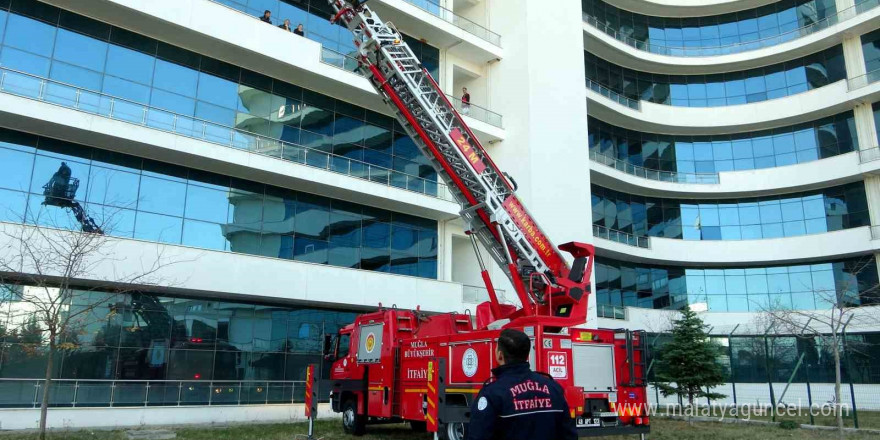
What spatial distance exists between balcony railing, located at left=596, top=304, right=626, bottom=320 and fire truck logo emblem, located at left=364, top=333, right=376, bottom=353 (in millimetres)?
18809

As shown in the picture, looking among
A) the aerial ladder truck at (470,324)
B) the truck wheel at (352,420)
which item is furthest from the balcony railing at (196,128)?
the truck wheel at (352,420)

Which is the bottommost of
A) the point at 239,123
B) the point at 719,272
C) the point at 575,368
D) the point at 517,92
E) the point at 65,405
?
the point at 65,405

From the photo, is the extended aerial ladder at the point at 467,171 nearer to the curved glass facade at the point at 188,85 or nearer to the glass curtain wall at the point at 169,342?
the glass curtain wall at the point at 169,342

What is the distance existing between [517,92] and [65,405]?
71.6ft

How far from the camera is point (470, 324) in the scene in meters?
15.1

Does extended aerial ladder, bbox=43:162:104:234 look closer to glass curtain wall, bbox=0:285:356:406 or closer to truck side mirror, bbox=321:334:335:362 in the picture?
glass curtain wall, bbox=0:285:356:406

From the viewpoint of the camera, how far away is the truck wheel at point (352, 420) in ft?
52.7

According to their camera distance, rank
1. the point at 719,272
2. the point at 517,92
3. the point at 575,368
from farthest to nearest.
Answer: the point at 719,272, the point at 517,92, the point at 575,368

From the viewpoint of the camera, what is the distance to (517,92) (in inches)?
1171

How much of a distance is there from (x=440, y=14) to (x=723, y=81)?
21289 mm

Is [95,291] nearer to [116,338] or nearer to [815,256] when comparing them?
[116,338]

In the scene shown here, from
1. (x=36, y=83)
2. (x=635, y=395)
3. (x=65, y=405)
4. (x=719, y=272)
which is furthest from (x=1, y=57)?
(x=719, y=272)

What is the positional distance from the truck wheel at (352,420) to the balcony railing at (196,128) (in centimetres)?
1006

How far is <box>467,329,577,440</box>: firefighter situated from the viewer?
4.05m
